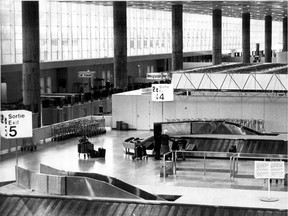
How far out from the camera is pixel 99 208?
16375 millimetres

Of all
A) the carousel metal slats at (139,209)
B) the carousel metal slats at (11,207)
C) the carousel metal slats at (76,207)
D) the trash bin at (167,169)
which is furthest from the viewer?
the trash bin at (167,169)

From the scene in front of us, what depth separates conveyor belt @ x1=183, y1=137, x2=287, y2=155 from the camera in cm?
3056

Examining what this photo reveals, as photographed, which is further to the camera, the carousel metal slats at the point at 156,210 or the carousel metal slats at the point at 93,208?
the carousel metal slats at the point at 93,208

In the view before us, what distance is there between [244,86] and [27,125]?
1522 centimetres

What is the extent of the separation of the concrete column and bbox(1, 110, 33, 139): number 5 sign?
44.7 feet

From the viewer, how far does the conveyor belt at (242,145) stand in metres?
30.6

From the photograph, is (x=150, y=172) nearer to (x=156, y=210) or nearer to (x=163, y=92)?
(x=163, y=92)

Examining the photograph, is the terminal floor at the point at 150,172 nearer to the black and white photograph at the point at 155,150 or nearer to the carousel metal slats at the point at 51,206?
the black and white photograph at the point at 155,150

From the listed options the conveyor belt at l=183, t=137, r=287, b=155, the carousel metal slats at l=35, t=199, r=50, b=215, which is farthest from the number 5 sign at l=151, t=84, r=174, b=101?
the carousel metal slats at l=35, t=199, r=50, b=215

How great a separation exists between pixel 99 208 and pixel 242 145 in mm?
15350

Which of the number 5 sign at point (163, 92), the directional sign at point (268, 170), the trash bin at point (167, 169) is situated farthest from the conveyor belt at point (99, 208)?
the number 5 sign at point (163, 92)

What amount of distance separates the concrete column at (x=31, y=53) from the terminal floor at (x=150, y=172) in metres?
5.84

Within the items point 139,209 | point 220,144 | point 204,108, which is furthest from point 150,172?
point 204,108

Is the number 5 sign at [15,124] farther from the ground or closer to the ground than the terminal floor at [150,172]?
farther from the ground
